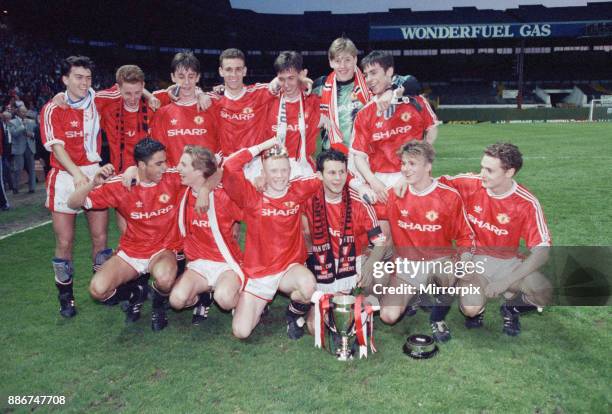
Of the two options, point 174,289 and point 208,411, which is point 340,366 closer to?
point 208,411

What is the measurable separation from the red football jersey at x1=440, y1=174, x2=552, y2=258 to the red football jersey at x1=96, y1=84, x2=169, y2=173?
3.27 metres

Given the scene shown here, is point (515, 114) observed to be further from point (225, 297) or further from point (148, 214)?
point (225, 297)

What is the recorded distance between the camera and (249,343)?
412 cm

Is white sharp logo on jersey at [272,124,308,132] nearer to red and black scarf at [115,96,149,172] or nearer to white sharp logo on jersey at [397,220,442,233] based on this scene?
red and black scarf at [115,96,149,172]

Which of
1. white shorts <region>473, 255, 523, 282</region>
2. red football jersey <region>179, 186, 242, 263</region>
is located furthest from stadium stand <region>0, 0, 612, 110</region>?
white shorts <region>473, 255, 523, 282</region>

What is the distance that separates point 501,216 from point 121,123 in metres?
4.03

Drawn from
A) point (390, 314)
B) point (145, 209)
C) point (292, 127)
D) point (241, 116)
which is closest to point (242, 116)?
point (241, 116)

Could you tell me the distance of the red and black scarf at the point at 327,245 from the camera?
4332mm

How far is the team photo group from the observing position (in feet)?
13.8

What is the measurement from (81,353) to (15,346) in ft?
2.09

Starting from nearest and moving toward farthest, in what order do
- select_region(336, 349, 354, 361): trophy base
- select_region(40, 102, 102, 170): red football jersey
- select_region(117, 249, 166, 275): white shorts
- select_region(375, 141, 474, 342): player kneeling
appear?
select_region(336, 349, 354, 361): trophy base
select_region(375, 141, 474, 342): player kneeling
select_region(117, 249, 166, 275): white shorts
select_region(40, 102, 102, 170): red football jersey

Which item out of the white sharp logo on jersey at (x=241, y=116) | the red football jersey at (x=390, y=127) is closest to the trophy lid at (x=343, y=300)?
the red football jersey at (x=390, y=127)

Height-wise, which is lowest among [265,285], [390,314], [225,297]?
[390,314]

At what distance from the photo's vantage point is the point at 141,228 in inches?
188
